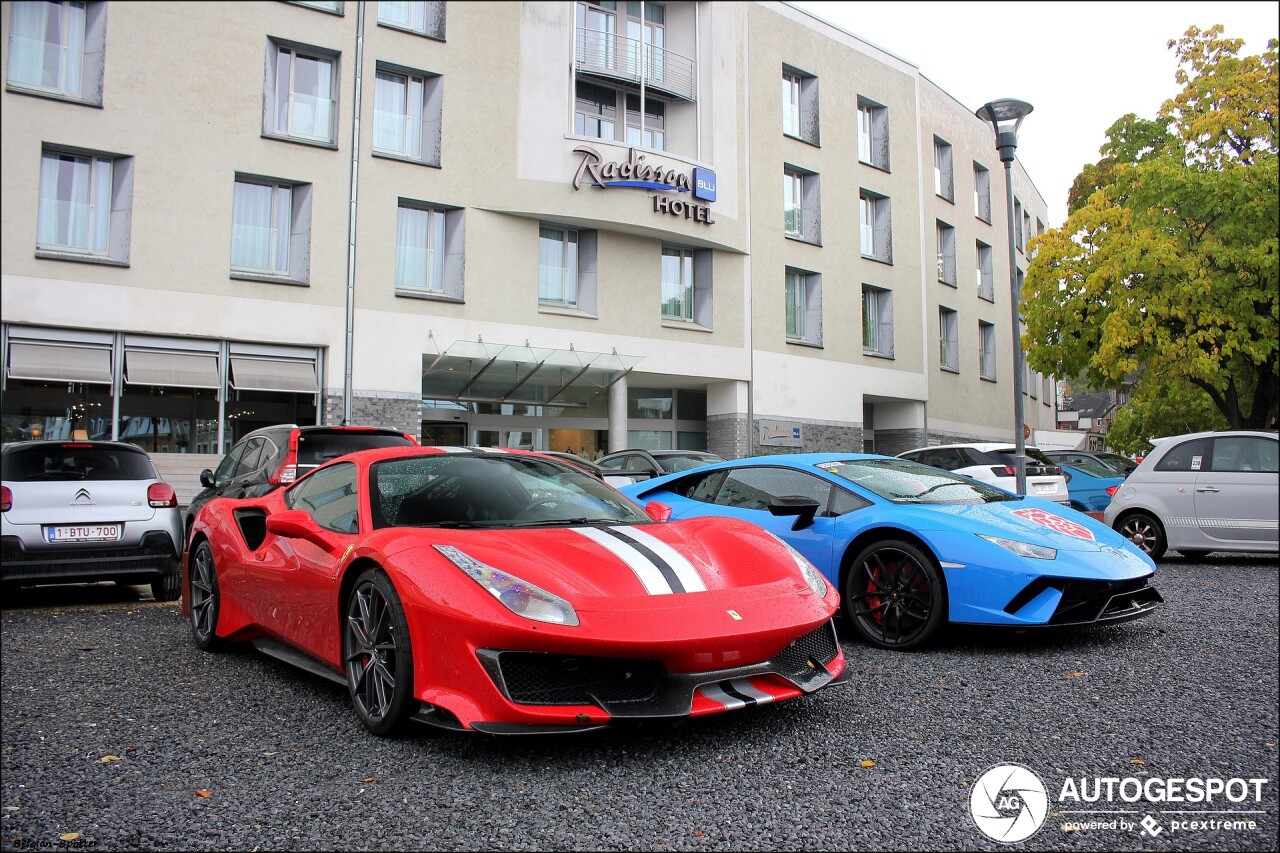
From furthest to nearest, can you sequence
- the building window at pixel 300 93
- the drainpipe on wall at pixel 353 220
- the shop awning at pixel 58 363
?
the drainpipe on wall at pixel 353 220 < the building window at pixel 300 93 < the shop awning at pixel 58 363

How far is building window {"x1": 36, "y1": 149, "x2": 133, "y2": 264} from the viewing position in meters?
15.8

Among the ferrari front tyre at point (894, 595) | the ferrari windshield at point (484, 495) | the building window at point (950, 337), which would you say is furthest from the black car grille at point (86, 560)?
the building window at point (950, 337)

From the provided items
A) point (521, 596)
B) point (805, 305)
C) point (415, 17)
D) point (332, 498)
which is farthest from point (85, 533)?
point (805, 305)

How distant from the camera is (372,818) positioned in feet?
9.32

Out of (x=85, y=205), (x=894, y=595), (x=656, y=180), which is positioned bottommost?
(x=894, y=595)

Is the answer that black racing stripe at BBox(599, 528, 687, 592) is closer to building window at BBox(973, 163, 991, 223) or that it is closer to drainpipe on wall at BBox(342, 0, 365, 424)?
drainpipe on wall at BBox(342, 0, 365, 424)

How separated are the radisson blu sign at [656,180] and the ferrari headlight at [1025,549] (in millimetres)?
16294

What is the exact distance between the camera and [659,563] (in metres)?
3.77

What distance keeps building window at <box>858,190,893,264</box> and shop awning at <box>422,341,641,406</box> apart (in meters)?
10.4

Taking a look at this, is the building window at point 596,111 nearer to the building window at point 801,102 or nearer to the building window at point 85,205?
the building window at point 801,102

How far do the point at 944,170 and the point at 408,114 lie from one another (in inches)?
764

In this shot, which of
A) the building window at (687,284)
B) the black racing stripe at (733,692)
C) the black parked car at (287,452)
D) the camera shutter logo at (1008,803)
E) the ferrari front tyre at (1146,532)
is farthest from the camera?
the building window at (687,284)

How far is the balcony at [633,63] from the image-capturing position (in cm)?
2138

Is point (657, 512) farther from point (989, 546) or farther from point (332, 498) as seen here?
point (989, 546)
